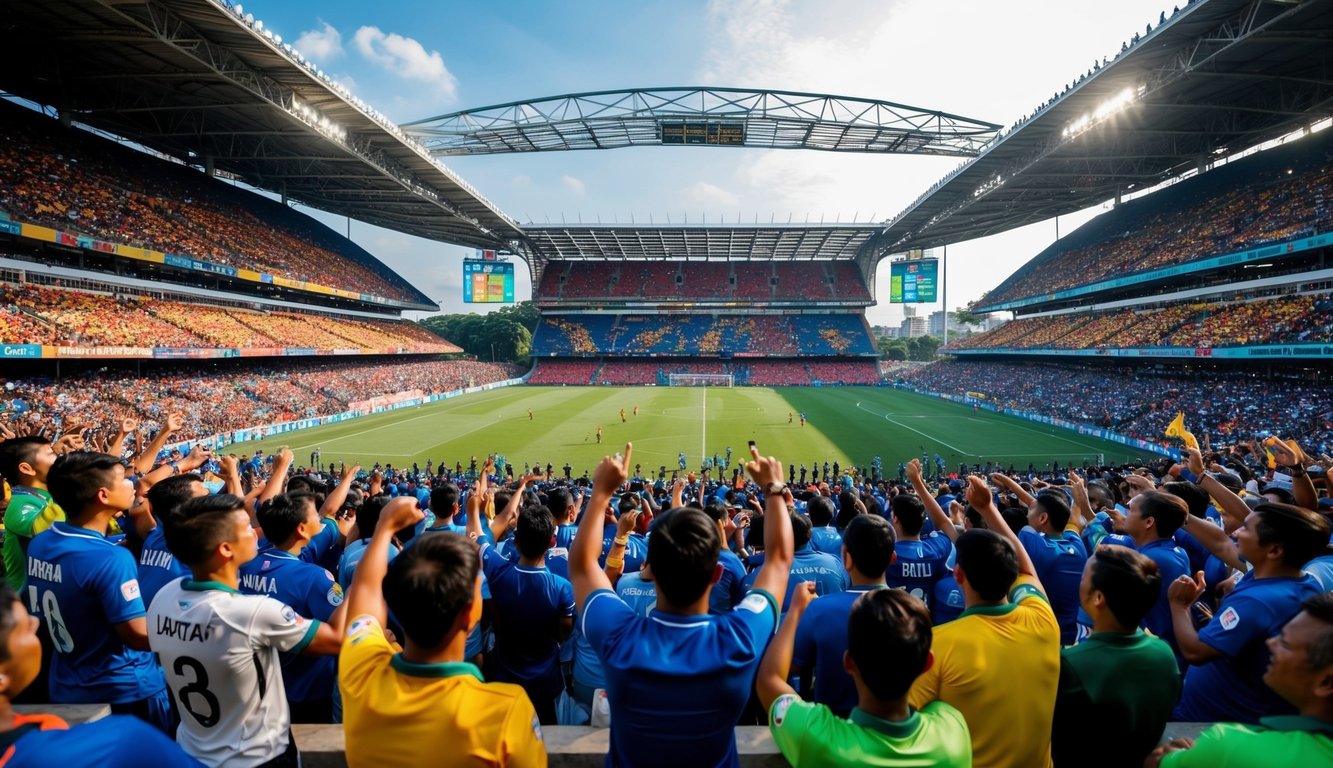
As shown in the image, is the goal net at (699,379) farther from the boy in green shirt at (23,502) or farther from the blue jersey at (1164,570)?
the boy in green shirt at (23,502)

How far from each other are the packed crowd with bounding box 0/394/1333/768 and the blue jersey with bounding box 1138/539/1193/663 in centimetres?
2

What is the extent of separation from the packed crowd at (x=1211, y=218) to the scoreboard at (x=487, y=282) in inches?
2037

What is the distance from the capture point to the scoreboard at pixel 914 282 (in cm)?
5616

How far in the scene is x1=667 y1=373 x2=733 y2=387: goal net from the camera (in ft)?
229

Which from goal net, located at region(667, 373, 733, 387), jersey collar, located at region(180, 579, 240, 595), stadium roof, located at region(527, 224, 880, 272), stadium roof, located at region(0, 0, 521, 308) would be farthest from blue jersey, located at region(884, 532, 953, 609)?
stadium roof, located at region(527, 224, 880, 272)

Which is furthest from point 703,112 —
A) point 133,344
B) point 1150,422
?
point 133,344

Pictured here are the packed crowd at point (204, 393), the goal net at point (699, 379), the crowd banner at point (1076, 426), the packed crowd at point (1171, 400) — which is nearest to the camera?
the packed crowd at point (204, 393)

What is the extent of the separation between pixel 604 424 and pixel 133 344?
25.8m

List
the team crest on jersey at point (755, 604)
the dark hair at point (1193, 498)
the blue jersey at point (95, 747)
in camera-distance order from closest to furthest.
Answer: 1. the blue jersey at point (95, 747)
2. the team crest on jersey at point (755, 604)
3. the dark hair at point (1193, 498)

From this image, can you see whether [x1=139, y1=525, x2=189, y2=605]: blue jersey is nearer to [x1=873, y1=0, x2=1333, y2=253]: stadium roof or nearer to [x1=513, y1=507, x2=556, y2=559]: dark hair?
[x1=513, y1=507, x2=556, y2=559]: dark hair

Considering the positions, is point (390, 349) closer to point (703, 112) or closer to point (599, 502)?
point (703, 112)

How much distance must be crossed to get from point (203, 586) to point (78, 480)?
161cm

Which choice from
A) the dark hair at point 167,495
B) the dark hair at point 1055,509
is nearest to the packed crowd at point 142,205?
the dark hair at point 167,495

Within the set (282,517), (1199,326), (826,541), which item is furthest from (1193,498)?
(1199,326)
